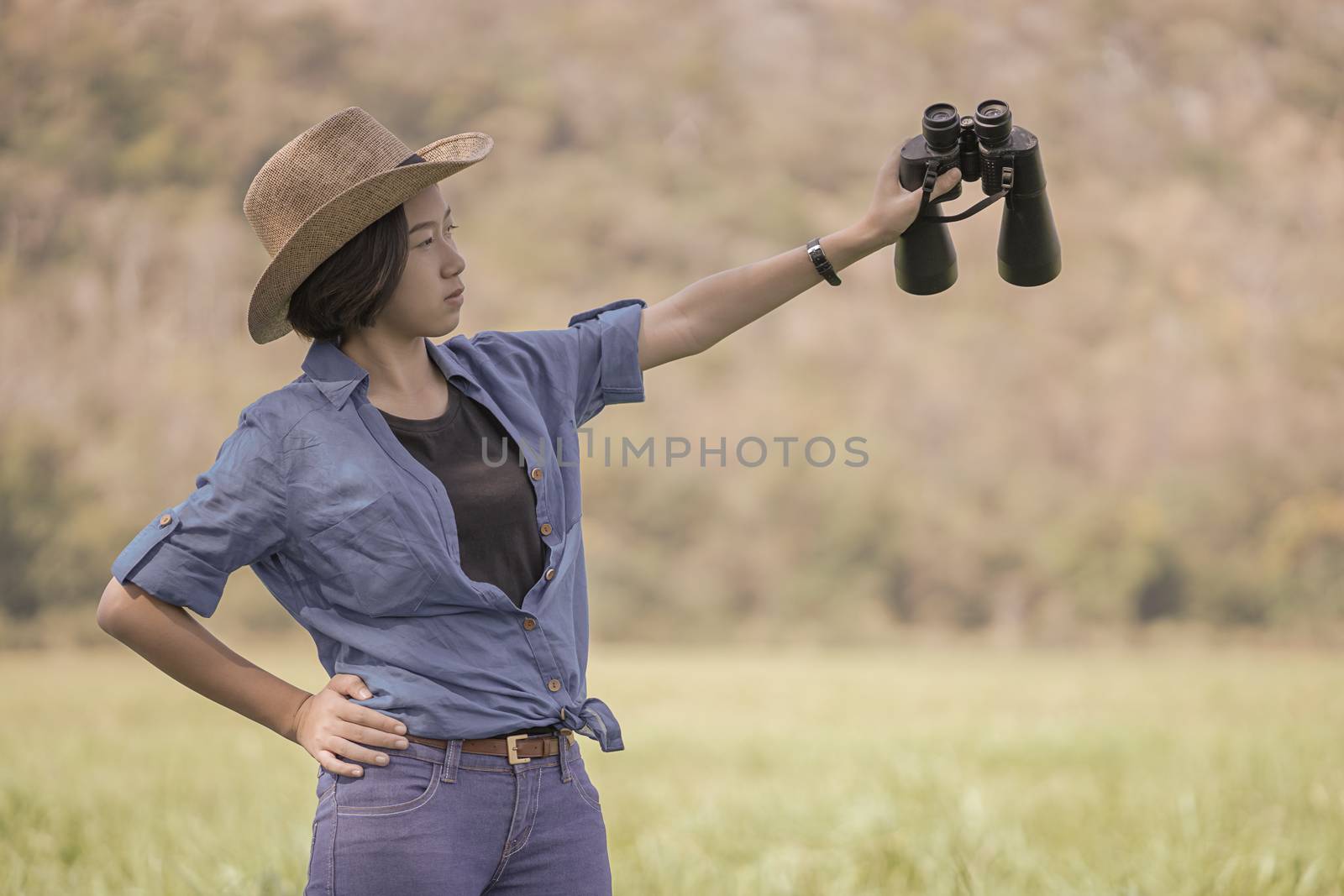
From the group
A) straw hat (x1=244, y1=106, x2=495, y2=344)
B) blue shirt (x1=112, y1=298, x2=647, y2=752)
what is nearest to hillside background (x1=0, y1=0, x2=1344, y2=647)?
straw hat (x1=244, y1=106, x2=495, y2=344)

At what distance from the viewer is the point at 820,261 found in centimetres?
204

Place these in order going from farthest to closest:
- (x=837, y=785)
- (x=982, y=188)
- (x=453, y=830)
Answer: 1. (x=837, y=785)
2. (x=982, y=188)
3. (x=453, y=830)

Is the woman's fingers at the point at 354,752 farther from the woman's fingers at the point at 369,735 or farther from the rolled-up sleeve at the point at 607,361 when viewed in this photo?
the rolled-up sleeve at the point at 607,361

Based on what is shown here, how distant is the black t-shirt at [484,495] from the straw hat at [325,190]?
0.24 metres

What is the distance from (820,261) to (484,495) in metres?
0.67

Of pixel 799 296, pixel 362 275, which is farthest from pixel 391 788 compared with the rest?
pixel 799 296

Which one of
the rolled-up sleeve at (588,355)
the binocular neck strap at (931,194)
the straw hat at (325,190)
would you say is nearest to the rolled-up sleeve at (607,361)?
the rolled-up sleeve at (588,355)

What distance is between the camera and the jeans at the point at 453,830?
158 centimetres

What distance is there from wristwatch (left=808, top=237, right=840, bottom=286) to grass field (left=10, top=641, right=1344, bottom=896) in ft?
6.14

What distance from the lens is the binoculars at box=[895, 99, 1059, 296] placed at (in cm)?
201

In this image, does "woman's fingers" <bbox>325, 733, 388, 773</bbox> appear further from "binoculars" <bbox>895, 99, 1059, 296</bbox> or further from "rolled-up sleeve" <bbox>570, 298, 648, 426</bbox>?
"binoculars" <bbox>895, 99, 1059, 296</bbox>

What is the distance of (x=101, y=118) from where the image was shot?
1530 centimetres

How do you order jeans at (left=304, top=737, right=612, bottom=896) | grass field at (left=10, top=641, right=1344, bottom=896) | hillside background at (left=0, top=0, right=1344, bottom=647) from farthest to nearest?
hillside background at (left=0, top=0, right=1344, bottom=647)
grass field at (left=10, top=641, right=1344, bottom=896)
jeans at (left=304, top=737, right=612, bottom=896)

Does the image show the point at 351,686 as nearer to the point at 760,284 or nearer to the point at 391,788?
the point at 391,788
